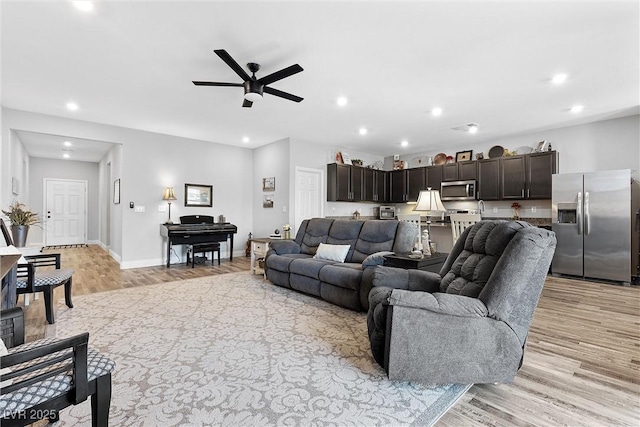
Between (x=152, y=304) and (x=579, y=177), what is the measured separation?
633cm

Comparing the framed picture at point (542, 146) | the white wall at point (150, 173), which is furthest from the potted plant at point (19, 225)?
the framed picture at point (542, 146)

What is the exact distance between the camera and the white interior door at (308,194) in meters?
6.31

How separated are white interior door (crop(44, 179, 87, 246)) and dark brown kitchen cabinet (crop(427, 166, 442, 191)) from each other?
31.6 feet

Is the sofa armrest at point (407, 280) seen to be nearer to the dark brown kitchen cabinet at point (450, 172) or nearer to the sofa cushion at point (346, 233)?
the sofa cushion at point (346, 233)

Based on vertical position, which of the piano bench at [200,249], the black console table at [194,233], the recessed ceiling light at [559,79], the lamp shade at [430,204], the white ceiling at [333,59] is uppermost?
the white ceiling at [333,59]

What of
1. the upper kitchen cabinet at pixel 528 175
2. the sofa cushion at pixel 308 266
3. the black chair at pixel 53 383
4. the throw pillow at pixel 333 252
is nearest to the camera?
the black chair at pixel 53 383

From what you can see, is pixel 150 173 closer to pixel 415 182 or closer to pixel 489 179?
pixel 415 182

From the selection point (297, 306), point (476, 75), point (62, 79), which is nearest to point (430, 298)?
point (297, 306)

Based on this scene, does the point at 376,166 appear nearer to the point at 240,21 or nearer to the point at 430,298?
the point at 240,21

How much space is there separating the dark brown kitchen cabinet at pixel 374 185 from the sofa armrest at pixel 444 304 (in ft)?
17.9

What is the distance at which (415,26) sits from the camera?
2.53 meters

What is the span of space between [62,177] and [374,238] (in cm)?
939

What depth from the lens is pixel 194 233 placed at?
5.86m

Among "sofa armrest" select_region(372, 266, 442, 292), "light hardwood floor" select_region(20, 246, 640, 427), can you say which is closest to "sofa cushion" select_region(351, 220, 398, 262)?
"sofa armrest" select_region(372, 266, 442, 292)
